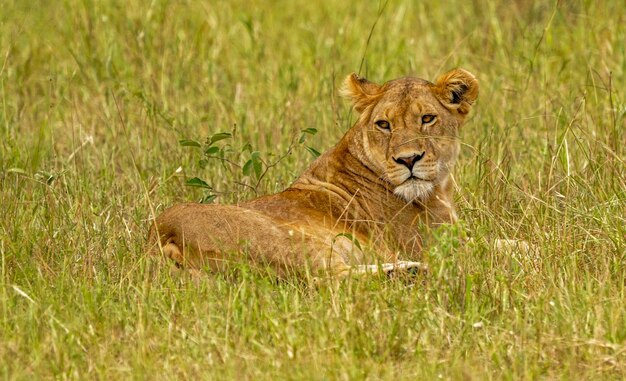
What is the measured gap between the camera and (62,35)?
8953 millimetres

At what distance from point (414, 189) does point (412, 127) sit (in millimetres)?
263

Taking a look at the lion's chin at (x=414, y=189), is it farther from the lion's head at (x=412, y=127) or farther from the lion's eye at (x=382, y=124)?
the lion's eye at (x=382, y=124)

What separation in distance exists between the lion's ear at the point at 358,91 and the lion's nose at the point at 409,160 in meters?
0.43

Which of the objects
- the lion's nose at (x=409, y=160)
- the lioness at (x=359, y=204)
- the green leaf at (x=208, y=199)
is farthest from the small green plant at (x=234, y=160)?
the lion's nose at (x=409, y=160)

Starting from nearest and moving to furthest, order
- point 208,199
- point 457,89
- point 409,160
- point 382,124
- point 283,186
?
point 409,160 → point 382,124 → point 457,89 → point 208,199 → point 283,186

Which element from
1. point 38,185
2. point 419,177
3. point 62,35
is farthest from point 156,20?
point 419,177

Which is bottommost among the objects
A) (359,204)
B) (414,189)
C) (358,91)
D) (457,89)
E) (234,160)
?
(234,160)

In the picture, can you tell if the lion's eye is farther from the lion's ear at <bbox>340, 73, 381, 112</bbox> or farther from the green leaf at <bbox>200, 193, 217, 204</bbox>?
the green leaf at <bbox>200, 193, 217, 204</bbox>

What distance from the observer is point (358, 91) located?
5.93 m

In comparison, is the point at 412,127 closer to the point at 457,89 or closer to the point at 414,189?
the point at 414,189

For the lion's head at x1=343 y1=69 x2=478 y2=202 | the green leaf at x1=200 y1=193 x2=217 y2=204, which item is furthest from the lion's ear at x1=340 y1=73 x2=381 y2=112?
the green leaf at x1=200 y1=193 x2=217 y2=204

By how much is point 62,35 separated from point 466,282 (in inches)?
198

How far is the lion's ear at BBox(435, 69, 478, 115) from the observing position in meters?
5.81

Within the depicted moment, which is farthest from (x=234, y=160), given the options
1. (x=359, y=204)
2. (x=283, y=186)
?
(x=359, y=204)
